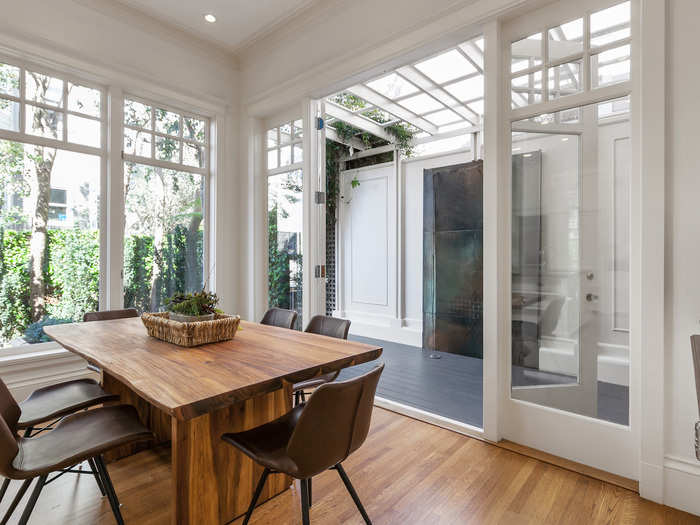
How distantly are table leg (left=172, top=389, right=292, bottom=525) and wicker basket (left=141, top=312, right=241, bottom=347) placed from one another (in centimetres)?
39

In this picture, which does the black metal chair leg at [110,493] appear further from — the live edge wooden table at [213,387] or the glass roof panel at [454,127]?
the glass roof panel at [454,127]

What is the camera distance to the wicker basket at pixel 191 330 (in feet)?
5.76

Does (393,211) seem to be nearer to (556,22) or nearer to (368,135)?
(368,135)

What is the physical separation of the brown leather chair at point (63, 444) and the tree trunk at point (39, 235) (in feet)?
5.66

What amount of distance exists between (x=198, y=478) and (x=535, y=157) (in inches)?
94.2

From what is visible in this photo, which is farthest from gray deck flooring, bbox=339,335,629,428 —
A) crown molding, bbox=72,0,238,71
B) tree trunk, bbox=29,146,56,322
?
crown molding, bbox=72,0,238,71

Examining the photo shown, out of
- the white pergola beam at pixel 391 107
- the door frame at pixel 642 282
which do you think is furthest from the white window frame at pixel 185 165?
the door frame at pixel 642 282

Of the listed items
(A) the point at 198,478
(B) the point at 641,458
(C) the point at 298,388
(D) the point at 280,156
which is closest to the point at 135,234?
(D) the point at 280,156

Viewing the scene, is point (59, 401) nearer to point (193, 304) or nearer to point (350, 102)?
point (193, 304)

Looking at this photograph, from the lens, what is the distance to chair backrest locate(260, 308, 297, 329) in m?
2.63

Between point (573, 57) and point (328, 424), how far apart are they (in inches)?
90.1

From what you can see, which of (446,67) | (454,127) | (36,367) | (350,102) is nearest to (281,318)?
(36,367)

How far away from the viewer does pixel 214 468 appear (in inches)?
58.9

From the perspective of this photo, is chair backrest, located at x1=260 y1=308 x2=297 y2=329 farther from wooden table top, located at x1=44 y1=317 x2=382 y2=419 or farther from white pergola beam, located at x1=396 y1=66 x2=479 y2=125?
white pergola beam, located at x1=396 y1=66 x2=479 y2=125
